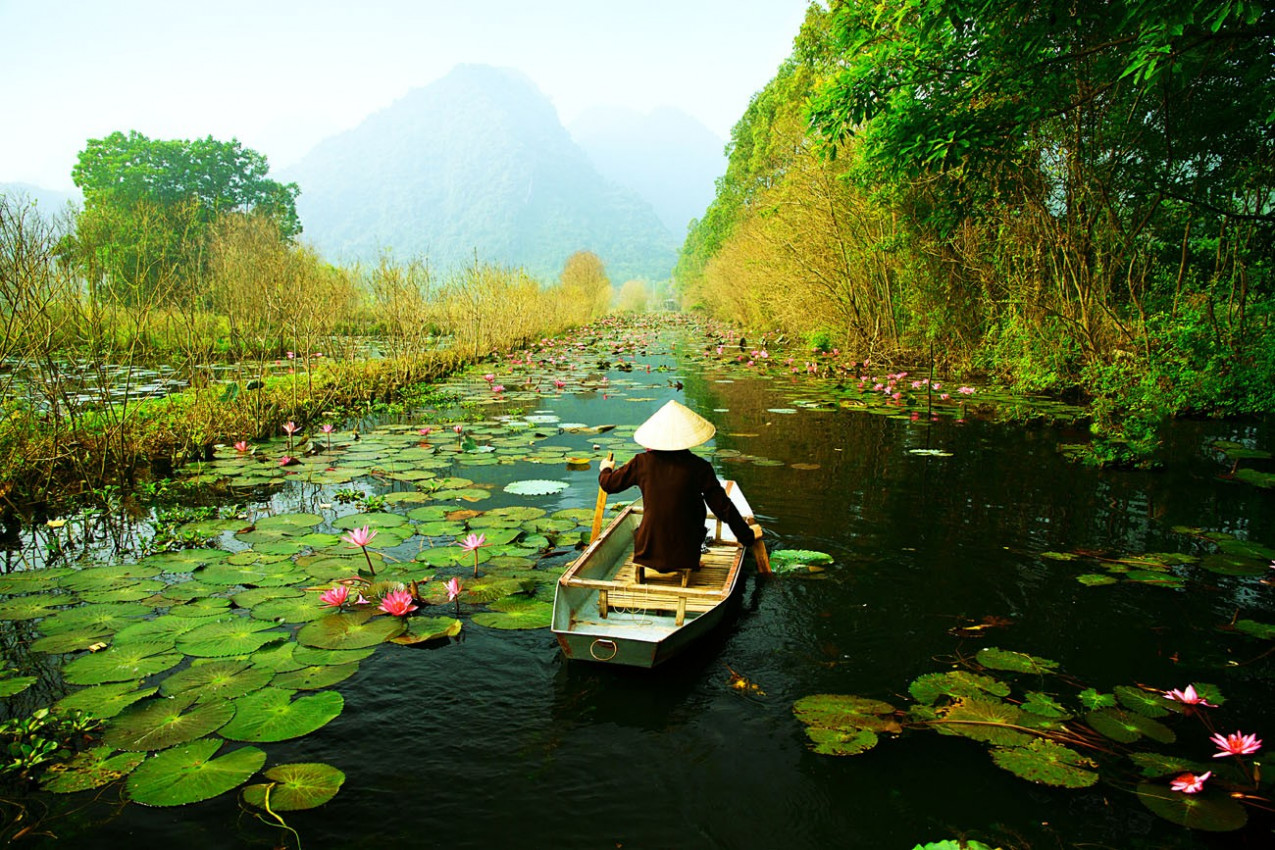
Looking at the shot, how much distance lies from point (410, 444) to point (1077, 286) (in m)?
8.96

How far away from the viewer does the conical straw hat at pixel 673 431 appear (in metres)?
3.65

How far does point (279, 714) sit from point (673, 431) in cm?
227

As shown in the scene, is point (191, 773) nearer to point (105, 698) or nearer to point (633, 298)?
point (105, 698)

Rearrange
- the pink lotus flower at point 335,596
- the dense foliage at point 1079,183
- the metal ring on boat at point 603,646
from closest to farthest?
the metal ring on boat at point 603,646 → the pink lotus flower at point 335,596 → the dense foliage at point 1079,183

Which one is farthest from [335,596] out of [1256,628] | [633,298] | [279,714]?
[633,298]

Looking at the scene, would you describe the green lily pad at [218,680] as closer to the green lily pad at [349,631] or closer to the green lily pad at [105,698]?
the green lily pad at [105,698]

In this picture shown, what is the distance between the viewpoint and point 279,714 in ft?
9.29

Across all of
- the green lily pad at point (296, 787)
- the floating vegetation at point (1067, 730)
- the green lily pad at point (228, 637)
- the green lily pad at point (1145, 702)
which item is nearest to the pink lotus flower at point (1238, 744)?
the floating vegetation at point (1067, 730)

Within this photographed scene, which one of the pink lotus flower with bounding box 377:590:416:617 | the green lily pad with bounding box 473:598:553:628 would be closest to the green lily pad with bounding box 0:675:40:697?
the pink lotus flower with bounding box 377:590:416:617

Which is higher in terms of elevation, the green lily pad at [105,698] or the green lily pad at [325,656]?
the green lily pad at [105,698]

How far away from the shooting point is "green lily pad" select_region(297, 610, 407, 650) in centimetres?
341

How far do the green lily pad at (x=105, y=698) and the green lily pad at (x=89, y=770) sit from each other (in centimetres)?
24

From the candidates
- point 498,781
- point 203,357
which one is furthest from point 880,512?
point 203,357

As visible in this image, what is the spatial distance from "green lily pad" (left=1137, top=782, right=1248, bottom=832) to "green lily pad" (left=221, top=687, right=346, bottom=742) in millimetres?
3171
